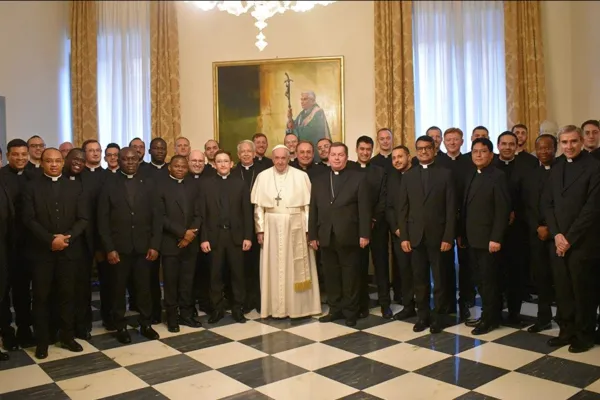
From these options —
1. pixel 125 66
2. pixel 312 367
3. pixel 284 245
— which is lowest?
pixel 312 367

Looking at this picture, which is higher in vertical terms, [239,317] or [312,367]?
[239,317]

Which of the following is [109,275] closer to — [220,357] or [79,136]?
[220,357]

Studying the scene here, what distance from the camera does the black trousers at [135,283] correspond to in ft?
16.1

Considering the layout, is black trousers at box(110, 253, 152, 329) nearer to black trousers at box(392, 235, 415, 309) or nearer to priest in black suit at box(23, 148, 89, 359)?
priest in black suit at box(23, 148, 89, 359)

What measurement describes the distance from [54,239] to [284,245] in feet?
6.90

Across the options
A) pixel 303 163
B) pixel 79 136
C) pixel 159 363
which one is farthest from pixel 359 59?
pixel 159 363

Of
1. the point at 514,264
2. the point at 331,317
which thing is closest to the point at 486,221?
the point at 514,264

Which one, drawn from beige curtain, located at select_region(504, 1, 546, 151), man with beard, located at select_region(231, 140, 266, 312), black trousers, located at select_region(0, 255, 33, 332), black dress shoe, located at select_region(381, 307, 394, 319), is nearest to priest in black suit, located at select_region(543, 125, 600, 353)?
black dress shoe, located at select_region(381, 307, 394, 319)

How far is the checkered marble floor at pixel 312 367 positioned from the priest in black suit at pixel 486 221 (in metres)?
0.28

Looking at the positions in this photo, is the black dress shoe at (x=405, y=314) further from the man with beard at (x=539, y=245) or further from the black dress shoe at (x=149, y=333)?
the black dress shoe at (x=149, y=333)

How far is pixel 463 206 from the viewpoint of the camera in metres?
5.05

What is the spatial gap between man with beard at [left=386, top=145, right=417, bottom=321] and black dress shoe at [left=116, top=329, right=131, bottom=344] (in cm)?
246

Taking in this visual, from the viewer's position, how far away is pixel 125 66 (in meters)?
9.11

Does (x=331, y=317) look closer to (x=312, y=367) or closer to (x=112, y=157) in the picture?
(x=312, y=367)
